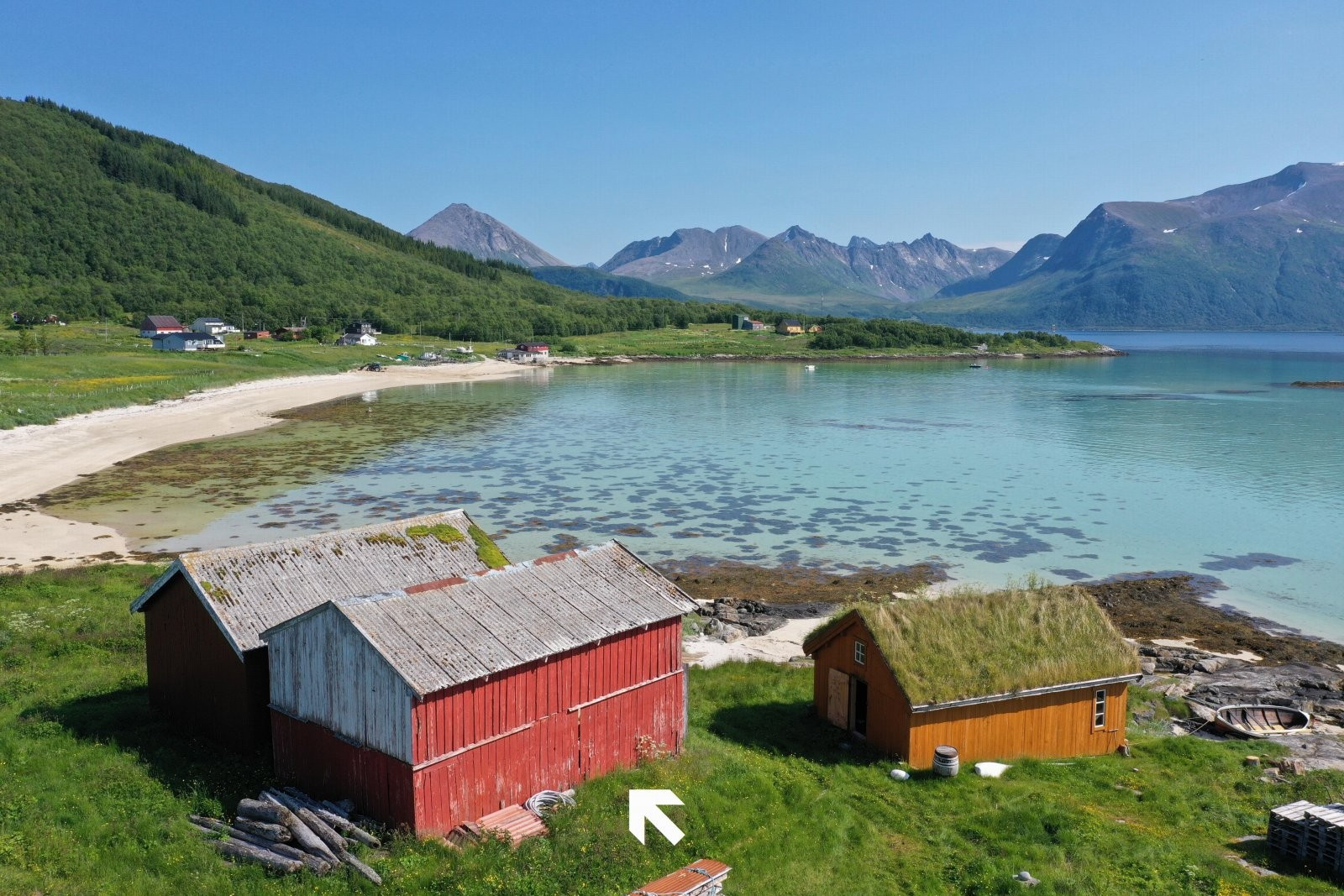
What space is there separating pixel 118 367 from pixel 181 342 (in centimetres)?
3441

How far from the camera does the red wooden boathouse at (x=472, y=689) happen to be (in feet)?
43.9

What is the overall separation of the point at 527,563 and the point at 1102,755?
1263cm

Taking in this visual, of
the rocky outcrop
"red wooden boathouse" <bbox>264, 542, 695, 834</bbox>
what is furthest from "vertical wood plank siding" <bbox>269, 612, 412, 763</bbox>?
the rocky outcrop

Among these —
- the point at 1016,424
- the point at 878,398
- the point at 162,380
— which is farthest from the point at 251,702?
the point at 878,398

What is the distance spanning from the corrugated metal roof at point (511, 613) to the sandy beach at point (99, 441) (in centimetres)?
2595

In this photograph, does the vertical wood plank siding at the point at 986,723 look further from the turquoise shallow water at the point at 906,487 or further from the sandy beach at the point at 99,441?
the sandy beach at the point at 99,441

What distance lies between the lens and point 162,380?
92.2 metres

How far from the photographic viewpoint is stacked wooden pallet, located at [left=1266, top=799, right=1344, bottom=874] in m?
13.4

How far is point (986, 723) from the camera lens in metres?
18.2

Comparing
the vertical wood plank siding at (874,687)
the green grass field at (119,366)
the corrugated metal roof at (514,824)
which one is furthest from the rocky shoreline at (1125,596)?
the green grass field at (119,366)

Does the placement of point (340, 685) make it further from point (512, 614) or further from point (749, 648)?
point (749, 648)

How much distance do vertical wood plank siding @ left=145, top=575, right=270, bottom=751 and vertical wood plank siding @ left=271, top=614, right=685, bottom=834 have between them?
3.00 ft

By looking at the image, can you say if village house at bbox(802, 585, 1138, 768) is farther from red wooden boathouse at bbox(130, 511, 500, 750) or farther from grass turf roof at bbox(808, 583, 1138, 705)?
red wooden boathouse at bbox(130, 511, 500, 750)

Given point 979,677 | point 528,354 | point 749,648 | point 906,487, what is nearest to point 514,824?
point 979,677
